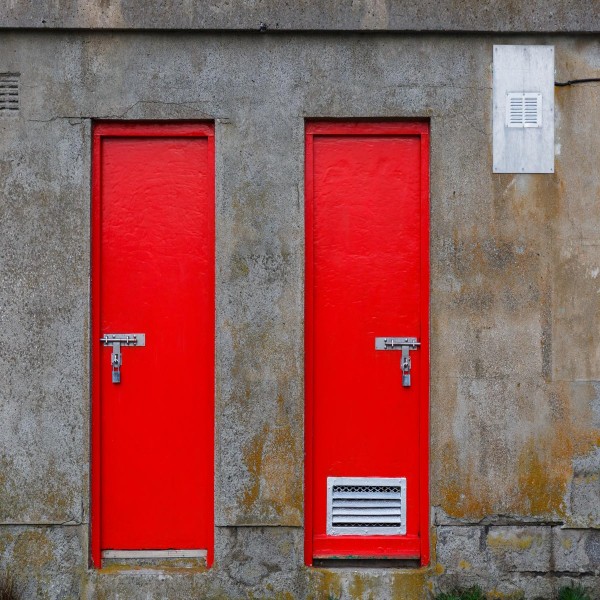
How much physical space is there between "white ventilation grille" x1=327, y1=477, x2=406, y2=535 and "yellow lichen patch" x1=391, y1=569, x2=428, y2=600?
345 mm

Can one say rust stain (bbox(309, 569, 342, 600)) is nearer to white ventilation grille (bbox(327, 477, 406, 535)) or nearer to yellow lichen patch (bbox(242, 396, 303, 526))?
white ventilation grille (bbox(327, 477, 406, 535))

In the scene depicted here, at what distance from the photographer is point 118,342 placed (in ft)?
16.7

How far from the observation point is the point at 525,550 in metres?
5.00

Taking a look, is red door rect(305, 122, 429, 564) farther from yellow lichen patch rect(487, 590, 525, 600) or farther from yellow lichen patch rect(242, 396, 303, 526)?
yellow lichen patch rect(487, 590, 525, 600)

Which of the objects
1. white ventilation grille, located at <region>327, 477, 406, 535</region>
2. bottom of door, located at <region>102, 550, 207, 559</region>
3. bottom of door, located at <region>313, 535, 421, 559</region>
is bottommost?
bottom of door, located at <region>102, 550, 207, 559</region>

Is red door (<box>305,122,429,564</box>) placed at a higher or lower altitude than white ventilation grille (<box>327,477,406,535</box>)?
higher

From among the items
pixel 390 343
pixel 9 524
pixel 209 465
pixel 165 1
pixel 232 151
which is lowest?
pixel 9 524

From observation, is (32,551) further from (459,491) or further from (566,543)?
(566,543)

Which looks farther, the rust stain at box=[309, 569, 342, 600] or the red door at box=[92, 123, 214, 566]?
the red door at box=[92, 123, 214, 566]

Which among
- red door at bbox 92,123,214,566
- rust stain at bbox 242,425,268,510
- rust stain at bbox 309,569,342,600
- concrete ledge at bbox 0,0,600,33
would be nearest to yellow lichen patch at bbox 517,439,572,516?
rust stain at bbox 309,569,342,600

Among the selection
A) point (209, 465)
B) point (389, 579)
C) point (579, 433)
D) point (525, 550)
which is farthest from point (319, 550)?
point (579, 433)

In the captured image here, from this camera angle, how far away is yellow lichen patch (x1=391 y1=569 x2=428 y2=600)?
4.96 meters

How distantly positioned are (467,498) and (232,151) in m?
2.87

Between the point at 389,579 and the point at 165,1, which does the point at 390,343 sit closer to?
the point at 389,579
